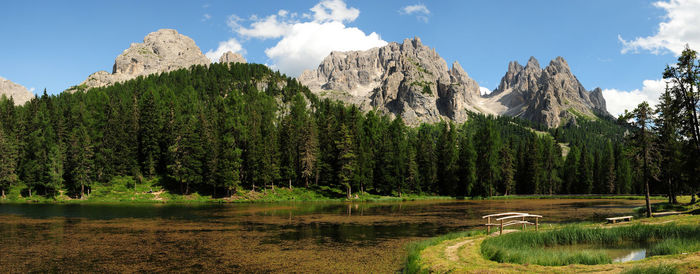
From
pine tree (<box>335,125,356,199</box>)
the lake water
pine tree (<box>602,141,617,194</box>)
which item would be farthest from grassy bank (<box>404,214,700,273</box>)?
pine tree (<box>602,141,617,194</box>)

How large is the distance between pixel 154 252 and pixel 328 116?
8750 centimetres

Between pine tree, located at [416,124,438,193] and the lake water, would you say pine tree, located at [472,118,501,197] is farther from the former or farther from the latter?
the lake water

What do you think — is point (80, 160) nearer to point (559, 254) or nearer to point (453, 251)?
point (453, 251)

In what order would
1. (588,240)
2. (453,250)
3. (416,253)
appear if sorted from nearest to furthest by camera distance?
(416,253)
(453,250)
(588,240)

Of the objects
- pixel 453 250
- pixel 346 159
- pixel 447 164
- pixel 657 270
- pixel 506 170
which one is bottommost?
pixel 453 250

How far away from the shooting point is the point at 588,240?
25688 mm

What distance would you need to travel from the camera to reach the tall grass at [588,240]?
18.0 metres

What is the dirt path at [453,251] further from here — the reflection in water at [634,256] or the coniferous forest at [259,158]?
the coniferous forest at [259,158]

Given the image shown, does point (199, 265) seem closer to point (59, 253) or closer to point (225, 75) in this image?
point (59, 253)

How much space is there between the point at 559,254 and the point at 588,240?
997 centimetres

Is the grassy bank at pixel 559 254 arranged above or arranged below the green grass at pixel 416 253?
above

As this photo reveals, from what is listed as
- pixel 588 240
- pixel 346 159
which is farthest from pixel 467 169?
pixel 588 240

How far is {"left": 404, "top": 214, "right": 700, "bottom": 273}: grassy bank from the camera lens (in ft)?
48.6

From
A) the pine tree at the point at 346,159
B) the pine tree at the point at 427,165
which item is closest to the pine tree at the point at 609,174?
the pine tree at the point at 427,165
